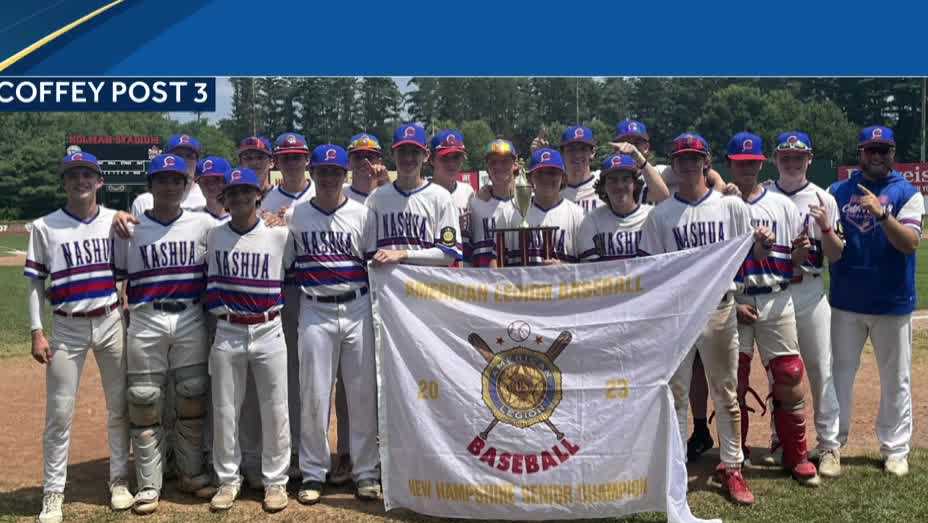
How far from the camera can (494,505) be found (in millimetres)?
5672

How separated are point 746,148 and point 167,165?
384cm

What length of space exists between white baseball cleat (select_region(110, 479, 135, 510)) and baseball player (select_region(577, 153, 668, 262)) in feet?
11.1

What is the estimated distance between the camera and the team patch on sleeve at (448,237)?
6.22m

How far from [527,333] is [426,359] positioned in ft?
2.18

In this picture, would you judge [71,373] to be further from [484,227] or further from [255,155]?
[484,227]

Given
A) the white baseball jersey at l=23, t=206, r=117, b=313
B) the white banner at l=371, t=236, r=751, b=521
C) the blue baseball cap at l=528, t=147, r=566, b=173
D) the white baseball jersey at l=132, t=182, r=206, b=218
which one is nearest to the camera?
the white banner at l=371, t=236, r=751, b=521

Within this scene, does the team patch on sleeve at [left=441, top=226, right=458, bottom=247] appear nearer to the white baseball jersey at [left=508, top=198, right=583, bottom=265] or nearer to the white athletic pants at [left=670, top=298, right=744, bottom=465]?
the white baseball jersey at [left=508, top=198, right=583, bottom=265]

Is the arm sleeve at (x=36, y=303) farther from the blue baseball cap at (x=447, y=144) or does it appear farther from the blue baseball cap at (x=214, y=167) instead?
the blue baseball cap at (x=447, y=144)

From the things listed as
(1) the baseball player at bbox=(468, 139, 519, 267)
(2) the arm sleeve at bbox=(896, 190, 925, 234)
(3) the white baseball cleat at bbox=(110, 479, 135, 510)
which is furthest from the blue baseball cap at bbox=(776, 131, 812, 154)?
(3) the white baseball cleat at bbox=(110, 479, 135, 510)

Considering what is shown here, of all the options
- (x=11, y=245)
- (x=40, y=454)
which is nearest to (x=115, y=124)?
(x=11, y=245)

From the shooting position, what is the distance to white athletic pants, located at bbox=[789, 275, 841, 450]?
6.43 metres

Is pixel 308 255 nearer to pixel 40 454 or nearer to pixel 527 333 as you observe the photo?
pixel 527 333

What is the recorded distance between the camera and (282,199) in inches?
273

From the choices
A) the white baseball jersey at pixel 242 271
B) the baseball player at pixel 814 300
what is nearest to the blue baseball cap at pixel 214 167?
the white baseball jersey at pixel 242 271
